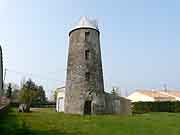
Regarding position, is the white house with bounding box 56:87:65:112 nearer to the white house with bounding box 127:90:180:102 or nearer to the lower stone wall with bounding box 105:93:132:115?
the lower stone wall with bounding box 105:93:132:115

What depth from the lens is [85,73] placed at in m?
25.5

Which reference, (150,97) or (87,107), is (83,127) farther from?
(150,97)

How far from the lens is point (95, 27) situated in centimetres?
2719

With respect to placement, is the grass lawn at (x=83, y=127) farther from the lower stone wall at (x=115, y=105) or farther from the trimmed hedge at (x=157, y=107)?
the trimmed hedge at (x=157, y=107)

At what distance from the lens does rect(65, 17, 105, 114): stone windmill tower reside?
2516cm

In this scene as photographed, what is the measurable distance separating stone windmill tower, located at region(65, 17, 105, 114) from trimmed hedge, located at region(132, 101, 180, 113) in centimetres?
1987

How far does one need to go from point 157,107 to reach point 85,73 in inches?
953

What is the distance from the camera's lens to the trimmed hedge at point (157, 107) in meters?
43.8

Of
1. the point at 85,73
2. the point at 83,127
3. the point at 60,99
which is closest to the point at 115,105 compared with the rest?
the point at 60,99

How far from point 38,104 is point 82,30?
109 ft

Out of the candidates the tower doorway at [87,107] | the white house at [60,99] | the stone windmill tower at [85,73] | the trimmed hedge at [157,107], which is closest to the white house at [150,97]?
the trimmed hedge at [157,107]

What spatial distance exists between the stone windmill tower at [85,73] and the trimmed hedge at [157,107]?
782 inches

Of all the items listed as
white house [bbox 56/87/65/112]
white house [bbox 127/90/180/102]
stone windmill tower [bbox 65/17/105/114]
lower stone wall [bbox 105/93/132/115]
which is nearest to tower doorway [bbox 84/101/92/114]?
stone windmill tower [bbox 65/17/105/114]

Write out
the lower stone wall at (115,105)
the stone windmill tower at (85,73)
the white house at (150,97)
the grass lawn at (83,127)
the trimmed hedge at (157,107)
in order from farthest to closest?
the white house at (150,97)
the trimmed hedge at (157,107)
the lower stone wall at (115,105)
the stone windmill tower at (85,73)
the grass lawn at (83,127)
